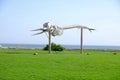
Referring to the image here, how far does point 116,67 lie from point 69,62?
371cm

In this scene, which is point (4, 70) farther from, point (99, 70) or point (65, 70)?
point (99, 70)

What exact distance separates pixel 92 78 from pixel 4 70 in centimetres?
552

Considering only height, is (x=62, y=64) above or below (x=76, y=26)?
below

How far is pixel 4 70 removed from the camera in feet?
→ 63.3

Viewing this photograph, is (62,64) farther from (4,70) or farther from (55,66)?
(4,70)

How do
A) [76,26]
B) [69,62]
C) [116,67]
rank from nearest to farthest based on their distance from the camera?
[116,67], [69,62], [76,26]

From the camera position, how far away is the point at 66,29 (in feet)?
130

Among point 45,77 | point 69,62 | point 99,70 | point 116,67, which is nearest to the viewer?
point 45,77

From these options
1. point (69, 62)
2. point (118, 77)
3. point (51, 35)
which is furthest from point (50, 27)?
point (118, 77)

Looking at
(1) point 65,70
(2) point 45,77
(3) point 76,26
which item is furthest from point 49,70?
(3) point 76,26

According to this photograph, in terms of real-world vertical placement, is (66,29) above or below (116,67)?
above

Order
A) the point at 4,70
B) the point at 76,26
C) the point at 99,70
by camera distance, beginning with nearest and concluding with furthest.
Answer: the point at 4,70 → the point at 99,70 → the point at 76,26

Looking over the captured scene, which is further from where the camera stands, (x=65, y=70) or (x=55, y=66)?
(x=55, y=66)

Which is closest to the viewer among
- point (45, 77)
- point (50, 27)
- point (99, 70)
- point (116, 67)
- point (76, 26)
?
point (45, 77)
